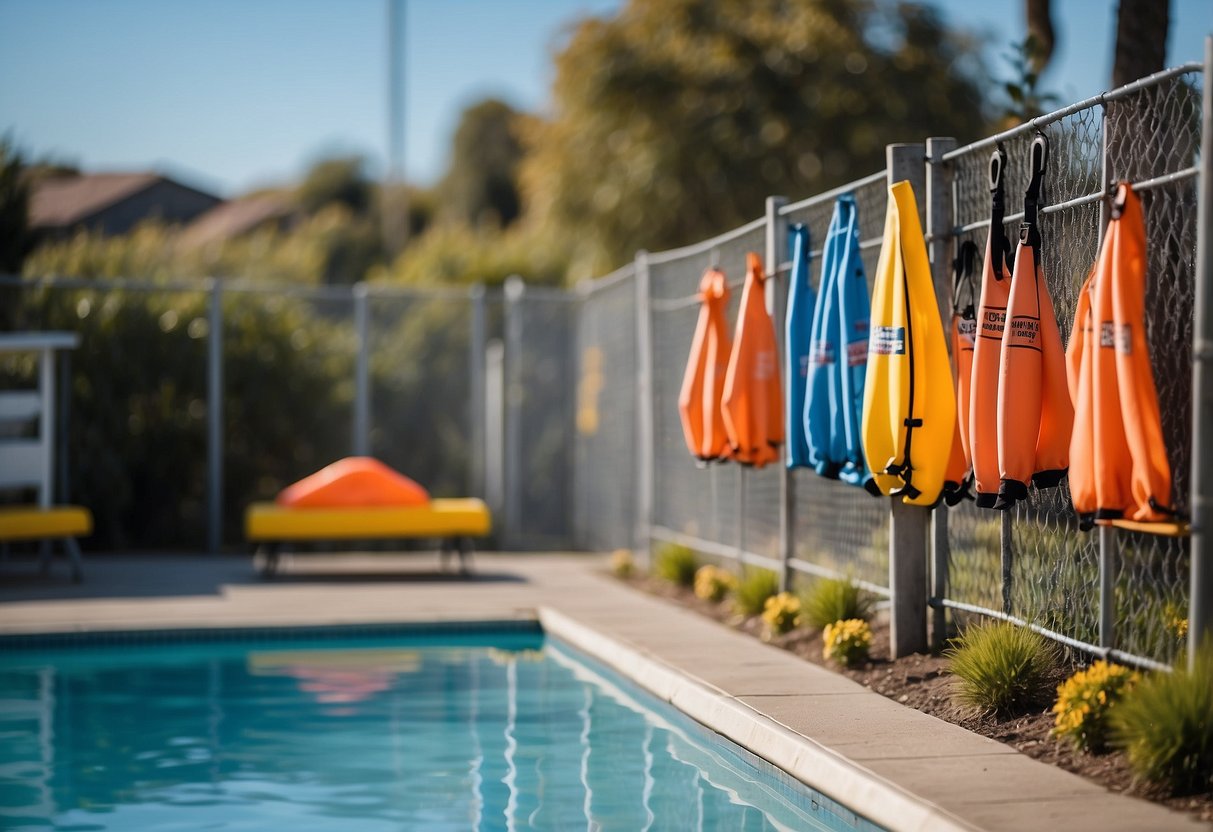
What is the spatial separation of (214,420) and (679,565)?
5987 millimetres

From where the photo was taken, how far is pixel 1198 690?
15.6 ft

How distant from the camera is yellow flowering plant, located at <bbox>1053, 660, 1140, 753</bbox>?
5.38 metres

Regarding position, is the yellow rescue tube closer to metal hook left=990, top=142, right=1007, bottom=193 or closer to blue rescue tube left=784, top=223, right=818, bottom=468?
metal hook left=990, top=142, right=1007, bottom=193

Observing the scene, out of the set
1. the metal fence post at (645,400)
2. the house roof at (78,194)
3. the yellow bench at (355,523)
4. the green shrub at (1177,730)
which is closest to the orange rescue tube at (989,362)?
the green shrub at (1177,730)

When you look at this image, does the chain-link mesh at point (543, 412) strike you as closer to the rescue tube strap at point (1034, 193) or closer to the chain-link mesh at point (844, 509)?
the chain-link mesh at point (844, 509)

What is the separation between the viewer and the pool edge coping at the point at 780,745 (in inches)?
192

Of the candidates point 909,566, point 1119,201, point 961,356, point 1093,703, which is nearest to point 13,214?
point 909,566

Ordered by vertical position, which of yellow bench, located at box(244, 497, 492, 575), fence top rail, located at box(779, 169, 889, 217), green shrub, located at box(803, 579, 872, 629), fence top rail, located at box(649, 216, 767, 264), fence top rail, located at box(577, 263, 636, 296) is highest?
fence top rail, located at box(577, 263, 636, 296)

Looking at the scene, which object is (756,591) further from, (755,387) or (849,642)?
(849,642)

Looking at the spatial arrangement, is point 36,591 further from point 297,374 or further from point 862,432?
point 862,432

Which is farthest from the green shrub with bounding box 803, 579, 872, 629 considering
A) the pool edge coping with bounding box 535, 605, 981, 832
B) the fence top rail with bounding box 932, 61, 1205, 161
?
the fence top rail with bounding box 932, 61, 1205, 161

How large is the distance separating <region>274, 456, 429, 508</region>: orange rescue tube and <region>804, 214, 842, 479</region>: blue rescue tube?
19.1 feet

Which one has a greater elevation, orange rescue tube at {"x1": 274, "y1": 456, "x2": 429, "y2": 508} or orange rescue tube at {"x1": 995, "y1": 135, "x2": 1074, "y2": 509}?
orange rescue tube at {"x1": 995, "y1": 135, "x2": 1074, "y2": 509}

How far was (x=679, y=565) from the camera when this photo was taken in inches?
451
